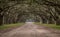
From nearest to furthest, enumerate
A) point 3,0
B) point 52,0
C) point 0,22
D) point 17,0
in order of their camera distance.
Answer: point 3,0
point 52,0
point 17,0
point 0,22

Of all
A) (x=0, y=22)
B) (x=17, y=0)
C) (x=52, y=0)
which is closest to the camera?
(x=52, y=0)

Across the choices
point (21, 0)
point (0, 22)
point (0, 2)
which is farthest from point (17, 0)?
point (0, 22)

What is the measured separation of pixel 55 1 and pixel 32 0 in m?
4.08

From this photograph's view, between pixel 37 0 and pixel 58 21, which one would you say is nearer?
pixel 37 0

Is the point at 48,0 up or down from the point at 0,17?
up

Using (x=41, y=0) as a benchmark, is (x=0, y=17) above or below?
below

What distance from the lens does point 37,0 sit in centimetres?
2856

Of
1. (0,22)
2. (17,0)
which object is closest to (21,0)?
(17,0)

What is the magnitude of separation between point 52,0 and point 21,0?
5922mm

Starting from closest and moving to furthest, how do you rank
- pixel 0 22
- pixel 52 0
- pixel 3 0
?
1. pixel 3 0
2. pixel 52 0
3. pixel 0 22

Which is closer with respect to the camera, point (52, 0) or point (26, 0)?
point (52, 0)

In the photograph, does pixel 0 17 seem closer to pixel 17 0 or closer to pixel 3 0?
pixel 17 0

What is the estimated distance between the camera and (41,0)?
96.1ft

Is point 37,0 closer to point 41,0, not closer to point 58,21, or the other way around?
point 41,0
